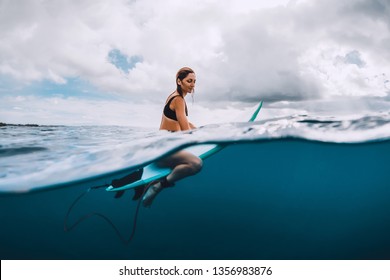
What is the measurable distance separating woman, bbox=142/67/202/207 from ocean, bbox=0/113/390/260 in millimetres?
427

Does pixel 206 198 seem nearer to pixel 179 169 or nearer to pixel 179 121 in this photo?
pixel 179 169

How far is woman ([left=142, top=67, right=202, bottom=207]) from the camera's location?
4.13 m

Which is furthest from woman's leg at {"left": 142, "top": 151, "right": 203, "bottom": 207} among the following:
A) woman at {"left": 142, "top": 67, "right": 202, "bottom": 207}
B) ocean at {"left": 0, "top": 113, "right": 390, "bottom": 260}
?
ocean at {"left": 0, "top": 113, "right": 390, "bottom": 260}

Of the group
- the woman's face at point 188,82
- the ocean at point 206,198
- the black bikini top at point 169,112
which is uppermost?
the woman's face at point 188,82

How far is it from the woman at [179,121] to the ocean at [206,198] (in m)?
0.43

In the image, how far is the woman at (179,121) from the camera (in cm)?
413

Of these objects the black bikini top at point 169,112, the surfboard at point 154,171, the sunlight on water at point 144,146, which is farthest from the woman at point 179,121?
the sunlight on water at point 144,146

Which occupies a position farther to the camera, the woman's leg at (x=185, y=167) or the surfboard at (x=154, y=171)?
the surfboard at (x=154, y=171)

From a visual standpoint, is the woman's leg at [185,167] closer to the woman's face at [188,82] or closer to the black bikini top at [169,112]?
the black bikini top at [169,112]

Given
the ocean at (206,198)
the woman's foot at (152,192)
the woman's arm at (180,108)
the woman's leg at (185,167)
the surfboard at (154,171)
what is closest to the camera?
the woman's arm at (180,108)

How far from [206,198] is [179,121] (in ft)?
25.3

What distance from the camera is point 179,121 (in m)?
4.24

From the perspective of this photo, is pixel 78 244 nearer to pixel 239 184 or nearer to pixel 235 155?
pixel 235 155

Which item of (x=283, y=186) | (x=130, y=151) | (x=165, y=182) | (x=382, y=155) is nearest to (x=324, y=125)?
(x=165, y=182)
